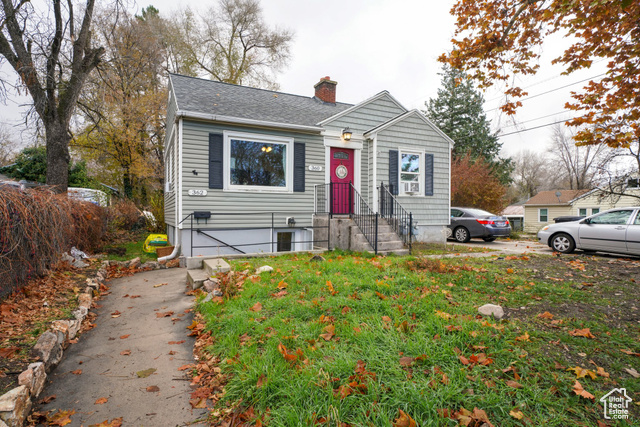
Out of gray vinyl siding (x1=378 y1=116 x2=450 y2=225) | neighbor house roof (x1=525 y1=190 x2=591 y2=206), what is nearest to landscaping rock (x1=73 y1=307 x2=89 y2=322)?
gray vinyl siding (x1=378 y1=116 x2=450 y2=225)

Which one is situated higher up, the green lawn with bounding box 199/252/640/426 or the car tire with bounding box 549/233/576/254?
the car tire with bounding box 549/233/576/254

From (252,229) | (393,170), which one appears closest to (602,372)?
(252,229)

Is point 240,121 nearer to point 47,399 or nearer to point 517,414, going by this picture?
Result: point 47,399

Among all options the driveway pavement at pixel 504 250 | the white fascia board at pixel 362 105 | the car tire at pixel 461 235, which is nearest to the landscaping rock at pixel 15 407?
the driveway pavement at pixel 504 250

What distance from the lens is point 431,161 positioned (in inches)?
415

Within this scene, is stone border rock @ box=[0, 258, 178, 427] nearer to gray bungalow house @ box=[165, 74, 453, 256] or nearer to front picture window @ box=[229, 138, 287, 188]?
gray bungalow house @ box=[165, 74, 453, 256]

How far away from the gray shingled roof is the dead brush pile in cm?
406

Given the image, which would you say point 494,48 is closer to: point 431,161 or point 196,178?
point 431,161

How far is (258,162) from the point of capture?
8.52 meters

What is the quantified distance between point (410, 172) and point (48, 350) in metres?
9.56

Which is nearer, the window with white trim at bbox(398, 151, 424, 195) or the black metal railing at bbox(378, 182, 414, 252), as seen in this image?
the black metal railing at bbox(378, 182, 414, 252)

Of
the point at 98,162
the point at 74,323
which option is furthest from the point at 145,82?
the point at 74,323

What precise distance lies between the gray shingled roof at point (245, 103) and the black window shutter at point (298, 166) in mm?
672

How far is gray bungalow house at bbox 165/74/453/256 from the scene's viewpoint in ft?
25.7
